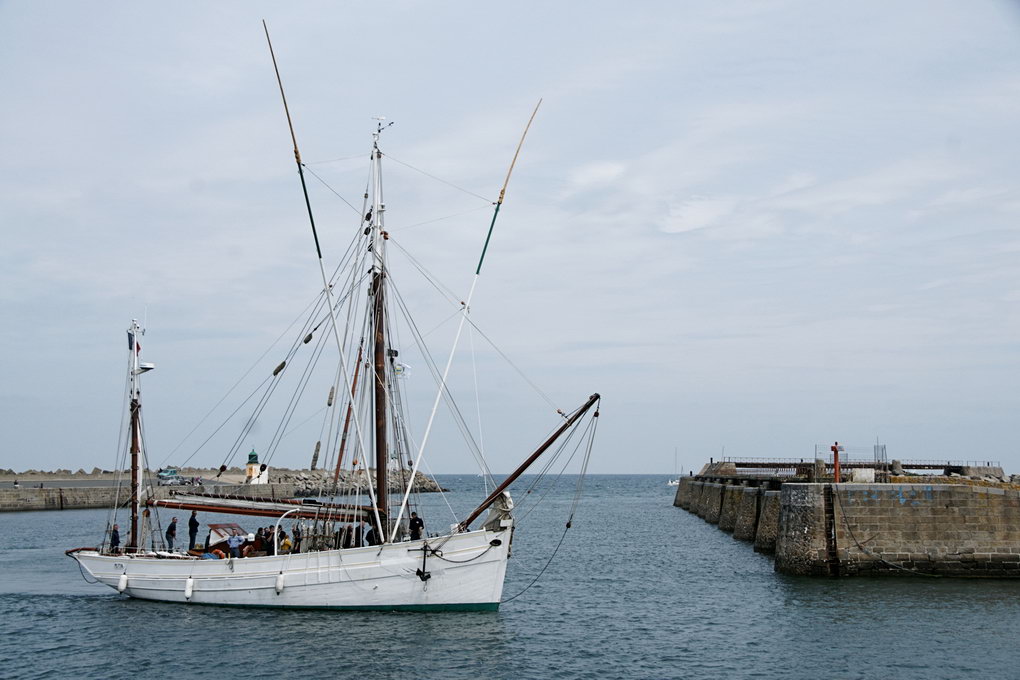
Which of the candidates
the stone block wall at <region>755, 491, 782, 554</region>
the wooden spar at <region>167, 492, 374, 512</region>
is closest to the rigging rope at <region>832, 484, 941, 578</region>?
the stone block wall at <region>755, 491, 782, 554</region>

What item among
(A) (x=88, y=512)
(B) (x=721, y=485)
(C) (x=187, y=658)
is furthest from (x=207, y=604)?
(A) (x=88, y=512)

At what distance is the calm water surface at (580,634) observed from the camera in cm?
2631

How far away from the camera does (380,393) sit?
36.0m

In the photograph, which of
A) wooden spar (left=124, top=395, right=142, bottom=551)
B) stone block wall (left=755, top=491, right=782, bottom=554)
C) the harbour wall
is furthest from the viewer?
the harbour wall

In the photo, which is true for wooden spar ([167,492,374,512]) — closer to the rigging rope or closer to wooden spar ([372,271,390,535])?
wooden spar ([372,271,390,535])

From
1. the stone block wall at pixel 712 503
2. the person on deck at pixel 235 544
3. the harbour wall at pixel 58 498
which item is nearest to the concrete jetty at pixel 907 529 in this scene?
the person on deck at pixel 235 544

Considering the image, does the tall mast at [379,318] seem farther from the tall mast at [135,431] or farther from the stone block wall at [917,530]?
the stone block wall at [917,530]

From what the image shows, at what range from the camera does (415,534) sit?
33531 mm

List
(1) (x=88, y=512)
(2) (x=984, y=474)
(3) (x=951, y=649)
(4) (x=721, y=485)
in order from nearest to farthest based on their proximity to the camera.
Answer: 1. (3) (x=951, y=649)
2. (2) (x=984, y=474)
3. (4) (x=721, y=485)
4. (1) (x=88, y=512)

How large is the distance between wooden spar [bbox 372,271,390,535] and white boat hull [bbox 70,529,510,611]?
3.23m

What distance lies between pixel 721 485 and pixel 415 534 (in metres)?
46.2

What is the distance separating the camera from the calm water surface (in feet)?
86.3

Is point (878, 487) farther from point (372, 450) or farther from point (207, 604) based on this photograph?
point (207, 604)

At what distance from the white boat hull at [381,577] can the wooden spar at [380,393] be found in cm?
323
